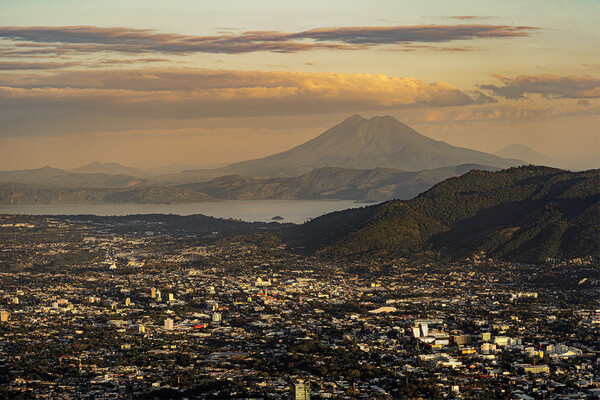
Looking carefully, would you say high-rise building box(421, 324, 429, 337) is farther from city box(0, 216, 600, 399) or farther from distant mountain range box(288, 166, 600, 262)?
distant mountain range box(288, 166, 600, 262)

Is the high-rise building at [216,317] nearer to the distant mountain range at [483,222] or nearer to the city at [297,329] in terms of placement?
the city at [297,329]

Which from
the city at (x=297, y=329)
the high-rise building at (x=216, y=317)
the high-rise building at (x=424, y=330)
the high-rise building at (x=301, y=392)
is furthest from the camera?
the high-rise building at (x=216, y=317)

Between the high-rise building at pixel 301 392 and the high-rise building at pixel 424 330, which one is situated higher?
the high-rise building at pixel 301 392

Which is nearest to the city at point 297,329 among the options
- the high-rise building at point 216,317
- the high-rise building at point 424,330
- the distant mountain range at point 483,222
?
the high-rise building at point 424,330

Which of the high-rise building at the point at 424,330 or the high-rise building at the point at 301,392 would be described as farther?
the high-rise building at the point at 424,330

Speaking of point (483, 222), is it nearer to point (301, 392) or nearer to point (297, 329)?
point (297, 329)

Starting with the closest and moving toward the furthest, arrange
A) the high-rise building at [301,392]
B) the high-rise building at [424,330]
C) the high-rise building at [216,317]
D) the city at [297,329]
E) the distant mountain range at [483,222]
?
the high-rise building at [301,392] < the city at [297,329] < the high-rise building at [424,330] < the high-rise building at [216,317] < the distant mountain range at [483,222]

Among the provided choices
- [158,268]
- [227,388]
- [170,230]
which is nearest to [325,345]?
[227,388]
